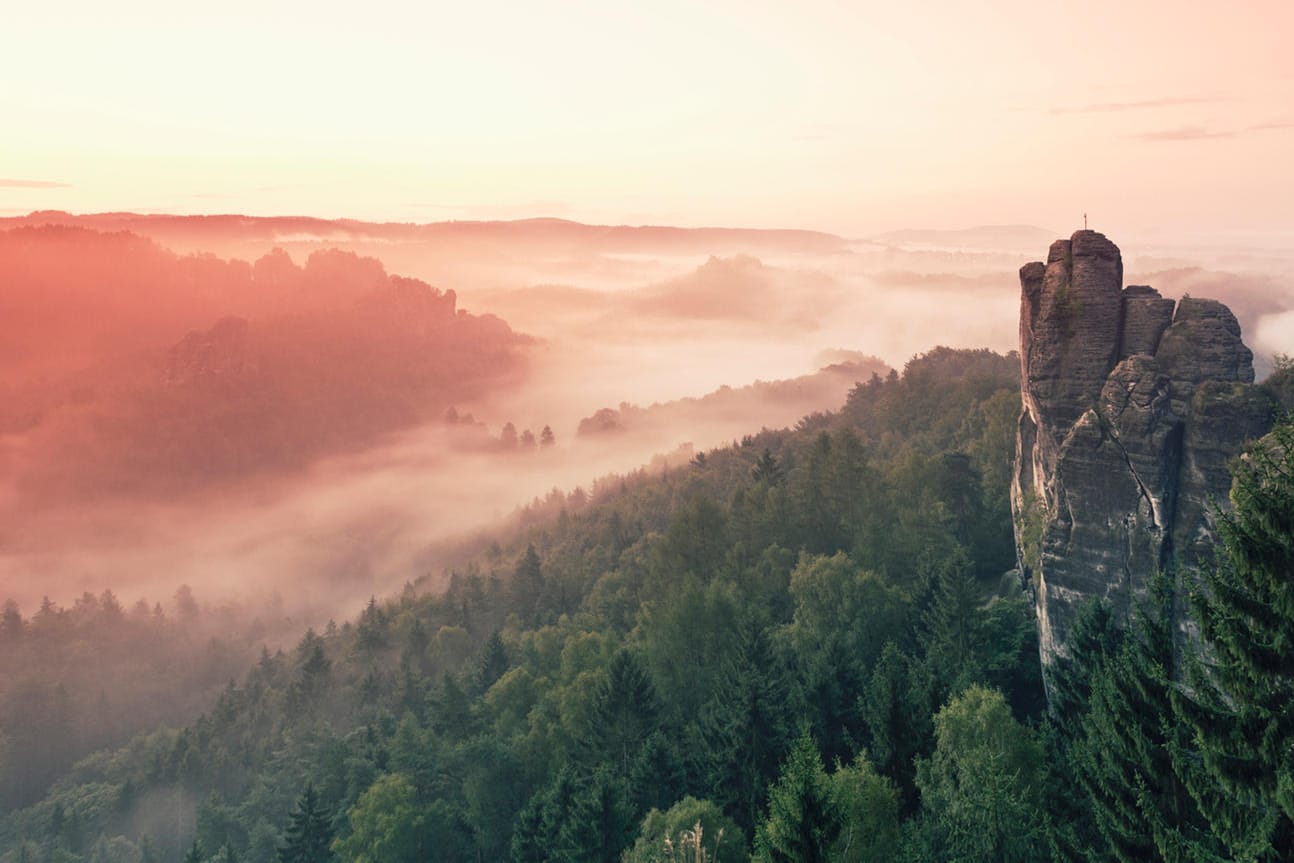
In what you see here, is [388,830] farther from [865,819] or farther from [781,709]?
[865,819]

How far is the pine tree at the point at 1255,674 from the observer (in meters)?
18.1

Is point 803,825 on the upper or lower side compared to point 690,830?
upper

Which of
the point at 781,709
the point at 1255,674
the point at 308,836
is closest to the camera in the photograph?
the point at 1255,674

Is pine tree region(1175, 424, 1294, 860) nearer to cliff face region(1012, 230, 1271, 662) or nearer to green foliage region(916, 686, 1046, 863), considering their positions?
green foliage region(916, 686, 1046, 863)

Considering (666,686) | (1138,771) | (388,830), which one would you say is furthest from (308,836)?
(1138,771)

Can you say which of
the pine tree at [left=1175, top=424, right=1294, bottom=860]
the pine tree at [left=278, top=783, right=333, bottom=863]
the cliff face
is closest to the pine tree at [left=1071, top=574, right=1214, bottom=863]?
the pine tree at [left=1175, top=424, right=1294, bottom=860]

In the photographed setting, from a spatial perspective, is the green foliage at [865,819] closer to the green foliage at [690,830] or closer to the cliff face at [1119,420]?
the green foliage at [690,830]

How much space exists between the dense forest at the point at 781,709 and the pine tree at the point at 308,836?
0.18m

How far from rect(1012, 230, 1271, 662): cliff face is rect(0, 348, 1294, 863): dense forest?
3305mm

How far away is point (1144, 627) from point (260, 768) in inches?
4074

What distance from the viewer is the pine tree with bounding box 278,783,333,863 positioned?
190ft

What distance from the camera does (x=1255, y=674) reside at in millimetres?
18312

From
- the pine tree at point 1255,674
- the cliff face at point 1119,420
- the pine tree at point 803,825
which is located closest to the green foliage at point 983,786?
the pine tree at point 803,825

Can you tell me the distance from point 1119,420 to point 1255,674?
29363 millimetres
